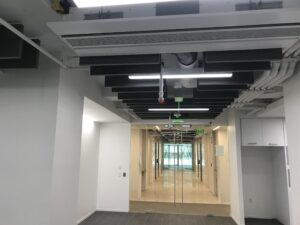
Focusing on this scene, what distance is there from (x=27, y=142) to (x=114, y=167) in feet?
14.3

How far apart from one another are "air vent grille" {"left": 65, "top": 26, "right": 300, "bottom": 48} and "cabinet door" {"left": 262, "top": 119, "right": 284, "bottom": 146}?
4.45 m

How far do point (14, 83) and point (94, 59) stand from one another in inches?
47.8

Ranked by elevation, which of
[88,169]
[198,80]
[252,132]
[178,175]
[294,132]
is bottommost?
[178,175]

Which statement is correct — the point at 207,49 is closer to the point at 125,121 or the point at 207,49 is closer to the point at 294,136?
the point at 294,136

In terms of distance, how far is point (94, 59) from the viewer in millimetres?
2662

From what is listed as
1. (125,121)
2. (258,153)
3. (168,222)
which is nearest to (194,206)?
(168,222)

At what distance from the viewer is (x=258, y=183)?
6367 millimetres

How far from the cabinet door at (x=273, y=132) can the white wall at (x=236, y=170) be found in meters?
0.65

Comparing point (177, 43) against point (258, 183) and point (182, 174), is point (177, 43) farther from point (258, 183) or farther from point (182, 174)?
point (182, 174)

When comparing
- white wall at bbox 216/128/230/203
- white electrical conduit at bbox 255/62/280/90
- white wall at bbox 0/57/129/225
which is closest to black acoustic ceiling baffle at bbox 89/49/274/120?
white electrical conduit at bbox 255/62/280/90

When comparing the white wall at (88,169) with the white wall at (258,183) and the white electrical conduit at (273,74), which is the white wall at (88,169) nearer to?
the white wall at (258,183)

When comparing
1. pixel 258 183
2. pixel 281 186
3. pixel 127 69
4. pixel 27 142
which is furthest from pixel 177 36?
pixel 258 183

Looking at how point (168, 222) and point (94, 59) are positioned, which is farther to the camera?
point (168, 222)

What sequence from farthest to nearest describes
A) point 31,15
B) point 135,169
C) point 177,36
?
point 135,169
point 31,15
point 177,36
